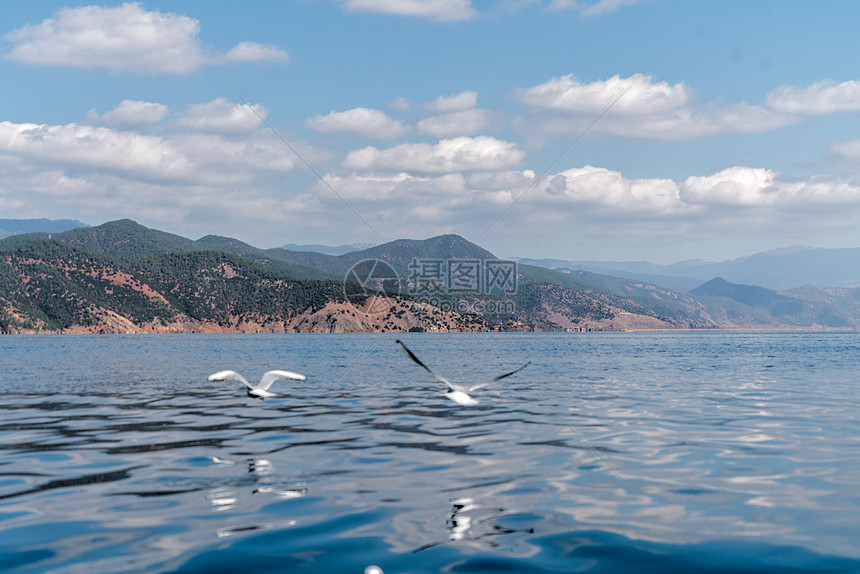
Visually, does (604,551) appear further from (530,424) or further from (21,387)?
(21,387)

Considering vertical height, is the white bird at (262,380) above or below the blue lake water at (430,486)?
above

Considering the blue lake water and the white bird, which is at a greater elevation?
the white bird

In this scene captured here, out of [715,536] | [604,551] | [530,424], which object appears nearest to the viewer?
[604,551]

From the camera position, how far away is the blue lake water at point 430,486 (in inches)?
485

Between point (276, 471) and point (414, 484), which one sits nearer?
point (414, 484)

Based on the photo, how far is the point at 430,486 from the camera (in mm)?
17359

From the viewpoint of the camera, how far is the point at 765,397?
127 ft

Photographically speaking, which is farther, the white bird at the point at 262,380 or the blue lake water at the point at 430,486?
the white bird at the point at 262,380

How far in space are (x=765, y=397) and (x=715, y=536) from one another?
2832 cm

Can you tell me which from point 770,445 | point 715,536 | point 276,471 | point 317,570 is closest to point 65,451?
point 276,471

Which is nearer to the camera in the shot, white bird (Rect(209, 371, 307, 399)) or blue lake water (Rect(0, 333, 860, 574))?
blue lake water (Rect(0, 333, 860, 574))

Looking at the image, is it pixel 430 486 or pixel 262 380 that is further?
pixel 262 380

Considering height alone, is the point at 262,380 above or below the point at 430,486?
above

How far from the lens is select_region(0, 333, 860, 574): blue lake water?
40.4 ft
